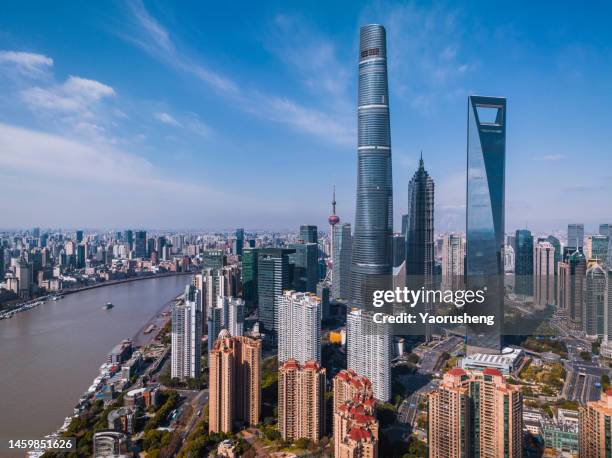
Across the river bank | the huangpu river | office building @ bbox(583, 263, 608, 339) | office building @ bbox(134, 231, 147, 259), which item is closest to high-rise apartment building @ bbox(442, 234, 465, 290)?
office building @ bbox(583, 263, 608, 339)

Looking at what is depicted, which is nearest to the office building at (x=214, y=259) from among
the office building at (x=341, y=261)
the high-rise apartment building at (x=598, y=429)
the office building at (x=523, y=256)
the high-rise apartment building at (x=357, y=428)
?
the office building at (x=341, y=261)

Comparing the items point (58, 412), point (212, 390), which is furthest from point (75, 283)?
point (212, 390)

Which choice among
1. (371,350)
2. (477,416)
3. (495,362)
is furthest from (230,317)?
(477,416)

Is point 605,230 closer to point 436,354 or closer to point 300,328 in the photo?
point 436,354

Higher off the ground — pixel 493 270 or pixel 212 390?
pixel 493 270

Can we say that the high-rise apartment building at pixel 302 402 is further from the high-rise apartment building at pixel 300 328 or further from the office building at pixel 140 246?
the office building at pixel 140 246

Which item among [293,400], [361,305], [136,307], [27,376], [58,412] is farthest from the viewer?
[136,307]

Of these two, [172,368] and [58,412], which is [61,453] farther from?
[172,368]

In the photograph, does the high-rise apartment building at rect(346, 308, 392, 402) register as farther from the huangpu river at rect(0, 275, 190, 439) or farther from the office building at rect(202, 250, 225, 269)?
the office building at rect(202, 250, 225, 269)
